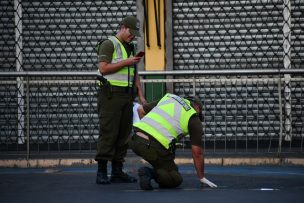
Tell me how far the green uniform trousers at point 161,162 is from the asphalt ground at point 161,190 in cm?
11

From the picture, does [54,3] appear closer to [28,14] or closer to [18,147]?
[28,14]

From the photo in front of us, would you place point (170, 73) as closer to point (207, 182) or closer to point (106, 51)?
point (106, 51)

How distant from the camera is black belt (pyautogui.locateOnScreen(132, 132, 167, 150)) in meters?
10.5

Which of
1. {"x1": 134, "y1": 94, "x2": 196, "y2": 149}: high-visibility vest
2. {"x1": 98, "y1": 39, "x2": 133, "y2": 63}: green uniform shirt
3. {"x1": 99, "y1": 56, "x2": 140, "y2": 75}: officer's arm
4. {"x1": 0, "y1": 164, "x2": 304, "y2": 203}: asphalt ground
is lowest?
{"x1": 0, "y1": 164, "x2": 304, "y2": 203}: asphalt ground

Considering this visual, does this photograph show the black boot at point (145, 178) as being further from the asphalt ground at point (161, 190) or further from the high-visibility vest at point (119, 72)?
the high-visibility vest at point (119, 72)

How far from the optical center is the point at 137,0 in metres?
16.9

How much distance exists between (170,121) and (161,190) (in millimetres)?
764

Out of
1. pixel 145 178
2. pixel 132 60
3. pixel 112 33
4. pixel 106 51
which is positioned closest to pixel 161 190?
pixel 145 178

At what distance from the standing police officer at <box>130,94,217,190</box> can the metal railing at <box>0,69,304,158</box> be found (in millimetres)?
3549

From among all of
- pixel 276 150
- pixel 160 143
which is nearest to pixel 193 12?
pixel 276 150

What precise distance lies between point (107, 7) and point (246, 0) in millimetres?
2469

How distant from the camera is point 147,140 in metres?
10.5

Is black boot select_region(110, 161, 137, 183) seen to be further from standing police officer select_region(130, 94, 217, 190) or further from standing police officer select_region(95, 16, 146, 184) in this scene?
standing police officer select_region(130, 94, 217, 190)

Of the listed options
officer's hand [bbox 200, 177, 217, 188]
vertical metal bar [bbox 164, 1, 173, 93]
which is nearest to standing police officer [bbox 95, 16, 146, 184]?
officer's hand [bbox 200, 177, 217, 188]
